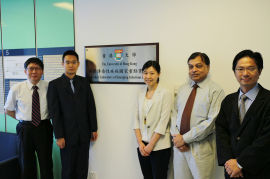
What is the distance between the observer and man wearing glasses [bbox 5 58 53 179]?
6.76 ft

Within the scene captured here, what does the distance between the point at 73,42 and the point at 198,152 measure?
2.05 metres

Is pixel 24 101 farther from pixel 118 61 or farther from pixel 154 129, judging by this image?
pixel 154 129

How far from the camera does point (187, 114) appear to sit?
1.76 metres

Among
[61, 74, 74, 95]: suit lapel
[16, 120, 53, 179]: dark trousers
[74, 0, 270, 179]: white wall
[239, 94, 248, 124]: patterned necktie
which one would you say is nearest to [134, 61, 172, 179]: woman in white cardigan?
[74, 0, 270, 179]: white wall

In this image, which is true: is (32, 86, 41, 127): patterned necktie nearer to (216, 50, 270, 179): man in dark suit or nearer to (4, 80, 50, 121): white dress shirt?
(4, 80, 50, 121): white dress shirt

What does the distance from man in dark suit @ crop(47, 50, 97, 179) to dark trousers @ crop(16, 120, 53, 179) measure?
187mm

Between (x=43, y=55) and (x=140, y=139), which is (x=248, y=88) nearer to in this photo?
(x=140, y=139)

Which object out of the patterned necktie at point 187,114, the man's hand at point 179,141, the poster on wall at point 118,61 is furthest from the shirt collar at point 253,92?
the poster on wall at point 118,61

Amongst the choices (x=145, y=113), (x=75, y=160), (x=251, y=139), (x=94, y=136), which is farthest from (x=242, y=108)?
(x=75, y=160)

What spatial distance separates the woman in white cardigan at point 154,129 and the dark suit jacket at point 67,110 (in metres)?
0.72

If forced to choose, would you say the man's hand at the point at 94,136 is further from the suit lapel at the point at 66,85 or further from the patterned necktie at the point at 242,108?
the patterned necktie at the point at 242,108

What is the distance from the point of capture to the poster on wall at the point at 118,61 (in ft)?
7.11

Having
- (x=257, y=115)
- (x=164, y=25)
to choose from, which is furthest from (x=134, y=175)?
(x=164, y=25)

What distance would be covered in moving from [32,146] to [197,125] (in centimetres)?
188
